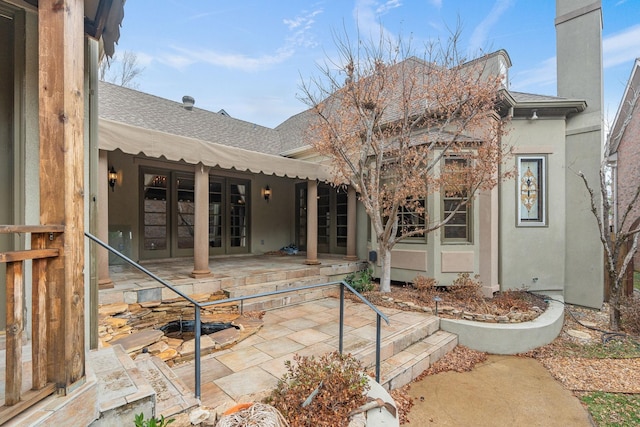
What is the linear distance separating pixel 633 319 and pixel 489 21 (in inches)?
258

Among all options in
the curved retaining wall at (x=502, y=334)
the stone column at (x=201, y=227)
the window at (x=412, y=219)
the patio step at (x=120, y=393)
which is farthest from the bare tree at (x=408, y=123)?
the patio step at (x=120, y=393)

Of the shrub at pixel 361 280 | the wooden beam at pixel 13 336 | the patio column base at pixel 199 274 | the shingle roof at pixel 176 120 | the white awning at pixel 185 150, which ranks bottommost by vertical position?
the shrub at pixel 361 280

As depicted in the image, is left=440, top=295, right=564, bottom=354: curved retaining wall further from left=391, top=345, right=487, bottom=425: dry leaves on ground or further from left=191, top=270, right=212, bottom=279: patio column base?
left=191, top=270, right=212, bottom=279: patio column base

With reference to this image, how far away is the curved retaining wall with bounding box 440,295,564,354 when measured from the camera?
4.64 metres

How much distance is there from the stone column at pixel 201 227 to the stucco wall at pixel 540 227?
6587mm

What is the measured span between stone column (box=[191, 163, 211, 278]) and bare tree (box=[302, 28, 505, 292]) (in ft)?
8.32

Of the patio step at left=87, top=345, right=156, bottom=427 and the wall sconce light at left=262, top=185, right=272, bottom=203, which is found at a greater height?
the wall sconce light at left=262, top=185, right=272, bottom=203

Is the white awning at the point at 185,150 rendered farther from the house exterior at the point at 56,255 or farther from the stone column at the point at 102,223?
the house exterior at the point at 56,255

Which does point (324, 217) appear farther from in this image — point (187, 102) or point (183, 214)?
point (187, 102)

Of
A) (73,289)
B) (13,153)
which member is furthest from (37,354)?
(13,153)

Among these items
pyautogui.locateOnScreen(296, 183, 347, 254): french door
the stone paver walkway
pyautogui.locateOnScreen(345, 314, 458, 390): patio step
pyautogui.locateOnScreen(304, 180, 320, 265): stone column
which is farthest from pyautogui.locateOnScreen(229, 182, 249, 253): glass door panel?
pyautogui.locateOnScreen(345, 314, 458, 390): patio step

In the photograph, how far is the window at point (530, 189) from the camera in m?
6.82

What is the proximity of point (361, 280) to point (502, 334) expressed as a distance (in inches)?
117

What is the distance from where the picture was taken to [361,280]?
687 centimetres
